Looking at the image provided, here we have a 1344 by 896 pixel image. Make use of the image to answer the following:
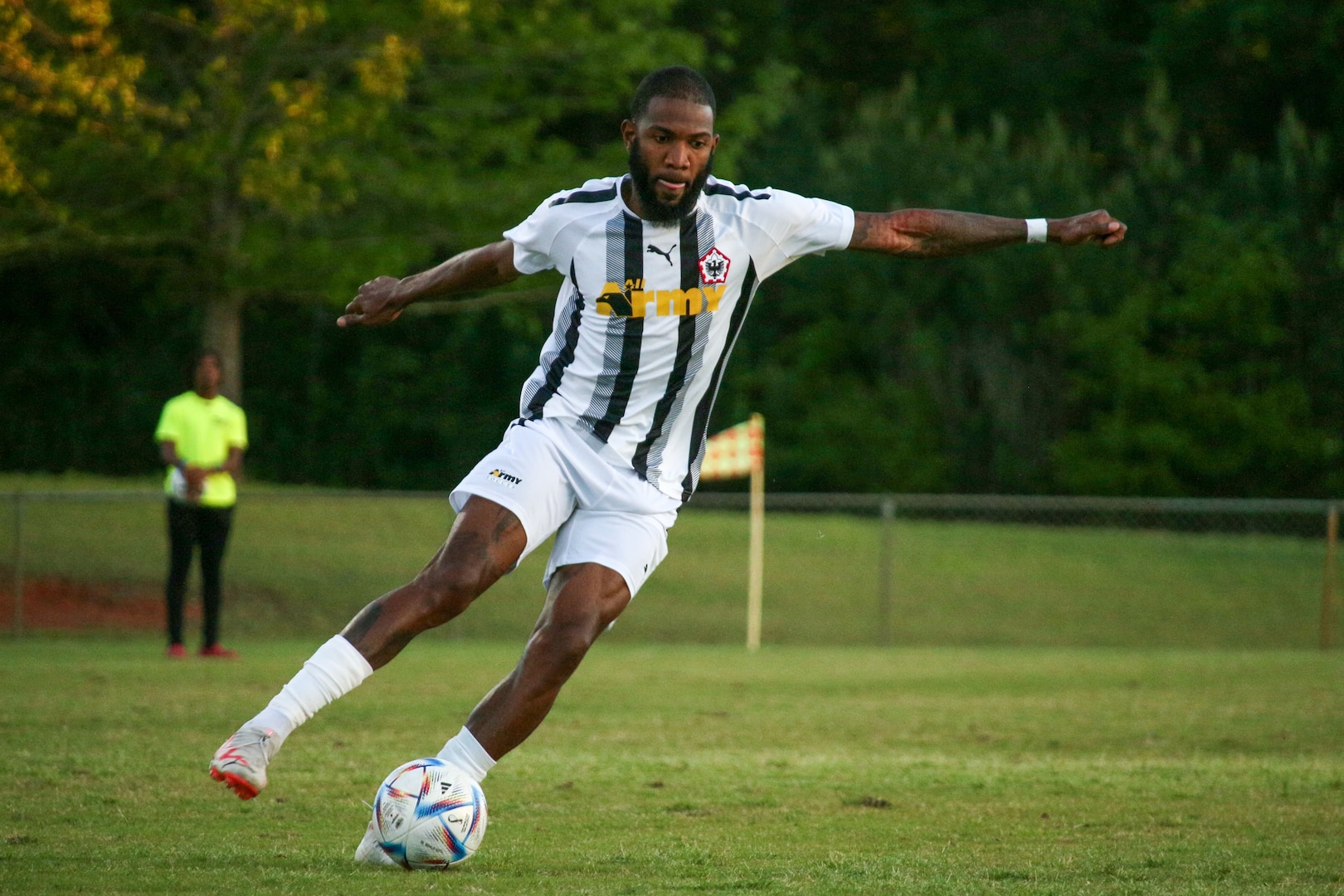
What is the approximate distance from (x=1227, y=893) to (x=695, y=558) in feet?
55.7

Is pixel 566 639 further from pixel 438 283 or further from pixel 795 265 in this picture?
pixel 795 265

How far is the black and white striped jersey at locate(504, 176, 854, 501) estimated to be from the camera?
5.31m

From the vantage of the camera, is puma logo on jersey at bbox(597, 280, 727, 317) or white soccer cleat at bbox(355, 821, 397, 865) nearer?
white soccer cleat at bbox(355, 821, 397, 865)

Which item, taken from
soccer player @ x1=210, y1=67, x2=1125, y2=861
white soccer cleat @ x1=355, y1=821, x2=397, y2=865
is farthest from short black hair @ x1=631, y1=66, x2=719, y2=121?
white soccer cleat @ x1=355, y1=821, x2=397, y2=865

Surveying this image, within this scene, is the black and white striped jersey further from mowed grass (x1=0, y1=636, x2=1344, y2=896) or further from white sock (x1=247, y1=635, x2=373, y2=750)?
mowed grass (x1=0, y1=636, x2=1344, y2=896)

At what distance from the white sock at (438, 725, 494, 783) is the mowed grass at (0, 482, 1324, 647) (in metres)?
12.5

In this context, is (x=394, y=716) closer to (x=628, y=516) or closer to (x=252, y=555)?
(x=628, y=516)

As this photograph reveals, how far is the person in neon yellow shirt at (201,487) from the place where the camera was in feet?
43.3

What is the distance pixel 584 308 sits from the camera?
17.7 ft

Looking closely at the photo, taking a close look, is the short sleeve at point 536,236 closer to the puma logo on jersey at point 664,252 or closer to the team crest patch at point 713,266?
the puma logo on jersey at point 664,252

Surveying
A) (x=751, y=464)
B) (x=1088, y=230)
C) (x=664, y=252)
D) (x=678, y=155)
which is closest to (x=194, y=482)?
(x=751, y=464)

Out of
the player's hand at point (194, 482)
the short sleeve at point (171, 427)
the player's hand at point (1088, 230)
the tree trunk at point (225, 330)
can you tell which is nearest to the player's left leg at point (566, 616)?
the player's hand at point (1088, 230)

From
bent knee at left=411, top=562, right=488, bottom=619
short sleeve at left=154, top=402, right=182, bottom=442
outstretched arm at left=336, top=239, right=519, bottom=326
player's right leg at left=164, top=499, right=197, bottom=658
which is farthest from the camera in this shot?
short sleeve at left=154, top=402, right=182, bottom=442

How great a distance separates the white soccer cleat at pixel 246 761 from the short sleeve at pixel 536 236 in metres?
1.74
